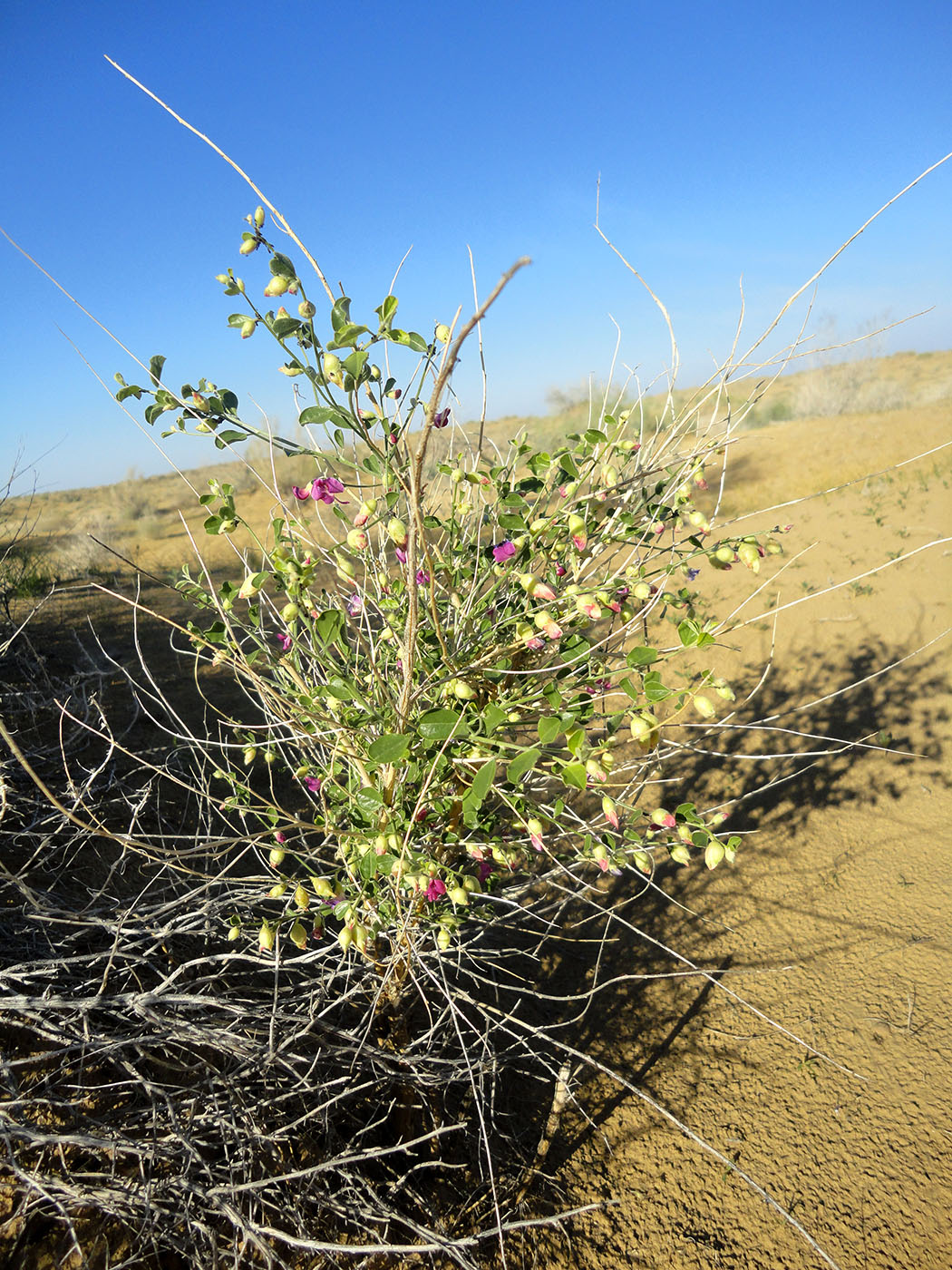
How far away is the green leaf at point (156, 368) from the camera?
3.45 feet

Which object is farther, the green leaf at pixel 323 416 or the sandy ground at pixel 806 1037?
the sandy ground at pixel 806 1037

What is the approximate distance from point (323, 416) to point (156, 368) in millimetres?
327

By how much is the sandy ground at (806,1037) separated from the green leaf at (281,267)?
1.69 metres

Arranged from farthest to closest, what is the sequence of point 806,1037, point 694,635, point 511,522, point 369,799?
point 806,1037 → point 369,799 → point 511,522 → point 694,635

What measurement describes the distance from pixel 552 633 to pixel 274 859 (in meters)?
0.74

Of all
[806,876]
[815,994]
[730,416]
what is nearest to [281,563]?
[730,416]

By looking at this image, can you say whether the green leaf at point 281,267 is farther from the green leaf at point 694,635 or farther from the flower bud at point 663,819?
the flower bud at point 663,819

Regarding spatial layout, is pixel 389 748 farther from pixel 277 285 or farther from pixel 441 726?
pixel 277 285

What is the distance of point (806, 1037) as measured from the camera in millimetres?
2402

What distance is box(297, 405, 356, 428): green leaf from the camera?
95cm

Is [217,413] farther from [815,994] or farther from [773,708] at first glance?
[773,708]

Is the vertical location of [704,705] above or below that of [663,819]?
above

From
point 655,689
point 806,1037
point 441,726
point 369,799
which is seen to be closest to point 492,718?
point 441,726

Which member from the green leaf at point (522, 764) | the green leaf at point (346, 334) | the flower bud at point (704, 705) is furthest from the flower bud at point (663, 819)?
the green leaf at point (346, 334)
